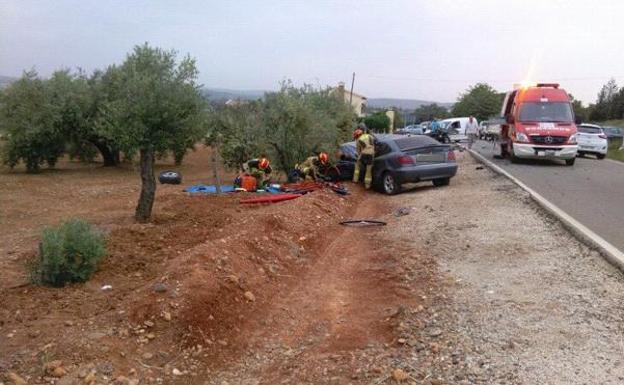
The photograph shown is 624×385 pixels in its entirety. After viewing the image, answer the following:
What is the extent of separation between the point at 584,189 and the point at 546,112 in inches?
243

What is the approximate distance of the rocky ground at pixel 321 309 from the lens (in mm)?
4453

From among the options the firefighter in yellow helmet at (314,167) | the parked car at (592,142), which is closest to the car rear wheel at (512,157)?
the parked car at (592,142)

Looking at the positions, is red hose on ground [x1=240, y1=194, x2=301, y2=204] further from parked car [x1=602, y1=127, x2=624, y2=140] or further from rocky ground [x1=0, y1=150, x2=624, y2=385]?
parked car [x1=602, y1=127, x2=624, y2=140]

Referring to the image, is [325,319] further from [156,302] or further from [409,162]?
[409,162]

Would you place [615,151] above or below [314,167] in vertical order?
below

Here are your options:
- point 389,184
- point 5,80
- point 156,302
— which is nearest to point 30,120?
point 5,80

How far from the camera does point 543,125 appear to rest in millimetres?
18609

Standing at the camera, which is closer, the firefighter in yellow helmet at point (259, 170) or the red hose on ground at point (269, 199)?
the red hose on ground at point (269, 199)

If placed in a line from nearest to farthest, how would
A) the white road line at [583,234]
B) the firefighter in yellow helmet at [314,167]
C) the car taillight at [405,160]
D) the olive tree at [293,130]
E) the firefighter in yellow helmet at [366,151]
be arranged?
the white road line at [583,234] → the car taillight at [405,160] → the firefighter in yellow helmet at [366,151] → the firefighter in yellow helmet at [314,167] → the olive tree at [293,130]

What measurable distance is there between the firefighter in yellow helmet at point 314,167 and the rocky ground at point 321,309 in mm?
5968

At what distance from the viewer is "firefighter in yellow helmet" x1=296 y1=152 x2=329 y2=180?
51.3ft

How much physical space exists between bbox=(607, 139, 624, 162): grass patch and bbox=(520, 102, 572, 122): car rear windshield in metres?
7.55

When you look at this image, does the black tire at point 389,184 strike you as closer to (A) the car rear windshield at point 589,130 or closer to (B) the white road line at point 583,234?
(B) the white road line at point 583,234

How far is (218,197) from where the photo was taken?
13289mm
